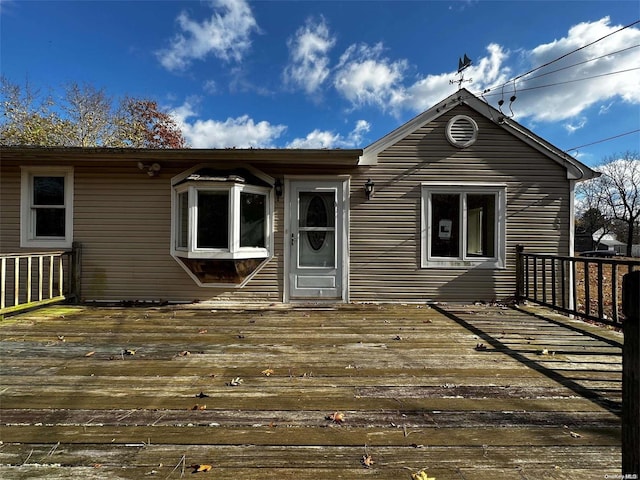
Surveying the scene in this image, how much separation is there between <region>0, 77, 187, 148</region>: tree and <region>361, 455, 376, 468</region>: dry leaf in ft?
61.2

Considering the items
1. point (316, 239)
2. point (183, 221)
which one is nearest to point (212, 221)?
point (183, 221)

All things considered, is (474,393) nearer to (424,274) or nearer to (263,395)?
(263,395)

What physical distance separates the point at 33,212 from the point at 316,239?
5131 millimetres

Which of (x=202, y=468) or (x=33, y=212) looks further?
(x=33, y=212)

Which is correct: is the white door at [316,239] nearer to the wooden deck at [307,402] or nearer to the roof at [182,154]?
the roof at [182,154]

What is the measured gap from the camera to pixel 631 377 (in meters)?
1.15

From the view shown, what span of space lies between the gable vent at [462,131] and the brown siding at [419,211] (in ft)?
0.32

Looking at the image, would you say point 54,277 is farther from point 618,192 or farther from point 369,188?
point 618,192

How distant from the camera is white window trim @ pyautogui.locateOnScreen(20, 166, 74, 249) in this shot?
566 cm

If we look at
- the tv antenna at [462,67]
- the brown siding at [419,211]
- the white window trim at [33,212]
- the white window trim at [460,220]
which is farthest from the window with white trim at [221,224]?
the tv antenna at [462,67]

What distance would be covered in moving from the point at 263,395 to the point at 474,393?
160 cm

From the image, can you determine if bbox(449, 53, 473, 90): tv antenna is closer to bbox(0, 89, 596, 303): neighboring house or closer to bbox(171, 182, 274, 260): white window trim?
bbox(0, 89, 596, 303): neighboring house

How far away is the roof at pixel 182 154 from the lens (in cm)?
516

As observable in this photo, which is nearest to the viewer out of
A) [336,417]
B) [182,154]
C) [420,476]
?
[420,476]
